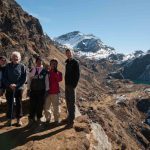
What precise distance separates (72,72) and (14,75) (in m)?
3.11

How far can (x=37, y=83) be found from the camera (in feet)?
62.2

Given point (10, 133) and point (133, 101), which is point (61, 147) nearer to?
point (10, 133)

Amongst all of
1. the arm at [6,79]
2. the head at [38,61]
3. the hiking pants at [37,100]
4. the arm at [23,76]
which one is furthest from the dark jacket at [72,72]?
the arm at [6,79]

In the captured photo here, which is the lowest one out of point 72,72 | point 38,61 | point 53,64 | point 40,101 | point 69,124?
point 69,124

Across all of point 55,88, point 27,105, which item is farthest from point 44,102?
point 27,105

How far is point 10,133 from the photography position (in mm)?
18891

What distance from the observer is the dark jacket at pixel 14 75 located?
1848 centimetres

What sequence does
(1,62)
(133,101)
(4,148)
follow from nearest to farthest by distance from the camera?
(4,148) < (1,62) < (133,101)

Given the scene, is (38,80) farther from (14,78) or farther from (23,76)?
(14,78)

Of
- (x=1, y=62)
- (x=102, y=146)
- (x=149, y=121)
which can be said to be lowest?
(x=149, y=121)

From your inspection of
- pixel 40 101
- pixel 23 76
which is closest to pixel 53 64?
pixel 23 76

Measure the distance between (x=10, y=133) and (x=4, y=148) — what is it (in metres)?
1.52

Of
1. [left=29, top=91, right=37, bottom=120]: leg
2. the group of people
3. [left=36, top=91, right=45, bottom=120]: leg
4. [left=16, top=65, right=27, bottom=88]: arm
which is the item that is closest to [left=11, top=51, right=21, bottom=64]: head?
the group of people

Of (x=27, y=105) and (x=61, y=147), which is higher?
(x=27, y=105)
